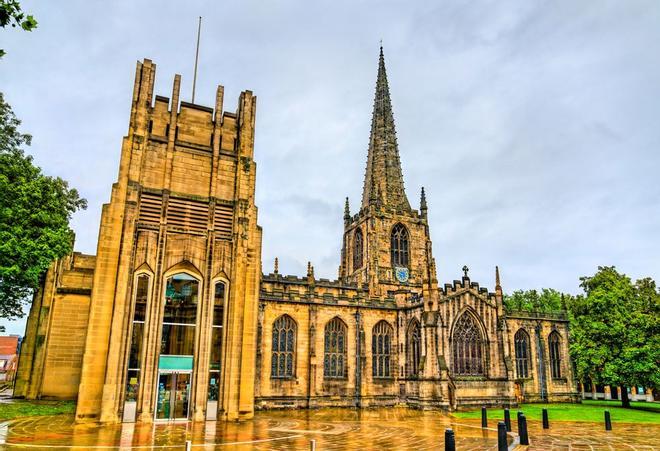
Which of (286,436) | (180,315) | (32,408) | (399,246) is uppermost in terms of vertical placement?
(399,246)

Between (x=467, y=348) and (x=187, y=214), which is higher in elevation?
(x=187, y=214)

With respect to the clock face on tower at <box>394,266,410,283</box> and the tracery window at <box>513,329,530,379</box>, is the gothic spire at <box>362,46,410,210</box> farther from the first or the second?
the tracery window at <box>513,329,530,379</box>

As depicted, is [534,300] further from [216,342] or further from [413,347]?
[216,342]

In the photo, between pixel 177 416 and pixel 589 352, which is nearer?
pixel 177 416

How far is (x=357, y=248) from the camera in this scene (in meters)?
52.0

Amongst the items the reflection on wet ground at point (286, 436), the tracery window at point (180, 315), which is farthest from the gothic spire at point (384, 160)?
the reflection on wet ground at point (286, 436)

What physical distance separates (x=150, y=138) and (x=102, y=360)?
34.9 ft

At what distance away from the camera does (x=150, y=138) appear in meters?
23.5

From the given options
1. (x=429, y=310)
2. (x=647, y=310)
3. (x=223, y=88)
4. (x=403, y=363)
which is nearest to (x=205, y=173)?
(x=223, y=88)

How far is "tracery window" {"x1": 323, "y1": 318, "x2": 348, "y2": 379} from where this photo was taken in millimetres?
35219

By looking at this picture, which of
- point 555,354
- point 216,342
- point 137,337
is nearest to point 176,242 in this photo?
point 137,337

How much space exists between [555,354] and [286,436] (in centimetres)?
3226

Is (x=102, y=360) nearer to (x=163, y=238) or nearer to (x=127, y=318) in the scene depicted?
(x=127, y=318)

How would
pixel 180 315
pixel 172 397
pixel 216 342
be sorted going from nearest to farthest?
pixel 172 397 < pixel 180 315 < pixel 216 342
